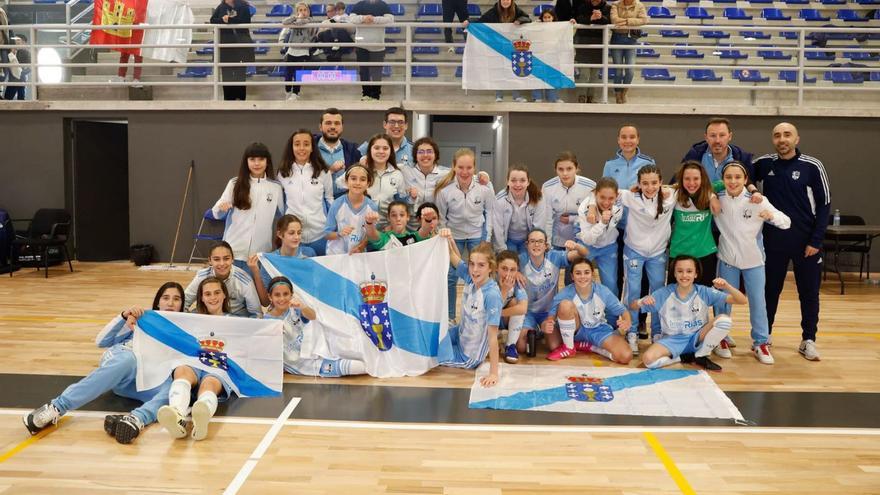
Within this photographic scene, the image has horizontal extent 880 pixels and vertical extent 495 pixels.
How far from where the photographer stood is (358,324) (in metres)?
5.09

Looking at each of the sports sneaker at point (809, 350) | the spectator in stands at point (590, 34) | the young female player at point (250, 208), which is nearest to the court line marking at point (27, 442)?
the young female player at point (250, 208)

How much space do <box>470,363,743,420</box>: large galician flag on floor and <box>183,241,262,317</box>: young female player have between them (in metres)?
1.75

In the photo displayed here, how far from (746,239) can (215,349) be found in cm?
403

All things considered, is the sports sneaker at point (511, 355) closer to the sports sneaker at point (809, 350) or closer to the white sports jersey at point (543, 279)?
the white sports jersey at point (543, 279)

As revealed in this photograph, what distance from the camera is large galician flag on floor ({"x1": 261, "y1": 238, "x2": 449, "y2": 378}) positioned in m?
5.06

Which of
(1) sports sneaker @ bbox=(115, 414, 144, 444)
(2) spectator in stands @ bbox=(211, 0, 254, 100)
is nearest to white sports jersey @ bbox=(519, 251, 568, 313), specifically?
(1) sports sneaker @ bbox=(115, 414, 144, 444)

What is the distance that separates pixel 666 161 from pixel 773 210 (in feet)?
16.9

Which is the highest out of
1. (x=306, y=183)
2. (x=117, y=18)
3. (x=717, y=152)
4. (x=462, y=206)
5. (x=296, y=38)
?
(x=117, y=18)

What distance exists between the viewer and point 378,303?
5.11 meters

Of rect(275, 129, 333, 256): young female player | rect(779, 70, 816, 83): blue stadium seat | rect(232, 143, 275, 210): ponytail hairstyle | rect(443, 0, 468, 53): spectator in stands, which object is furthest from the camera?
rect(779, 70, 816, 83): blue stadium seat

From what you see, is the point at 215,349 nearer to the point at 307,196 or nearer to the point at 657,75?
the point at 307,196

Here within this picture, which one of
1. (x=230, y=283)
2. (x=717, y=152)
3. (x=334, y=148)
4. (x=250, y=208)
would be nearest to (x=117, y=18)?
(x=334, y=148)

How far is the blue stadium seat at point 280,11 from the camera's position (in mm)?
13812

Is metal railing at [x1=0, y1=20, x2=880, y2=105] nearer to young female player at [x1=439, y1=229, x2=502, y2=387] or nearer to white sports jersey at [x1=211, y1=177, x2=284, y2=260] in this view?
white sports jersey at [x1=211, y1=177, x2=284, y2=260]
